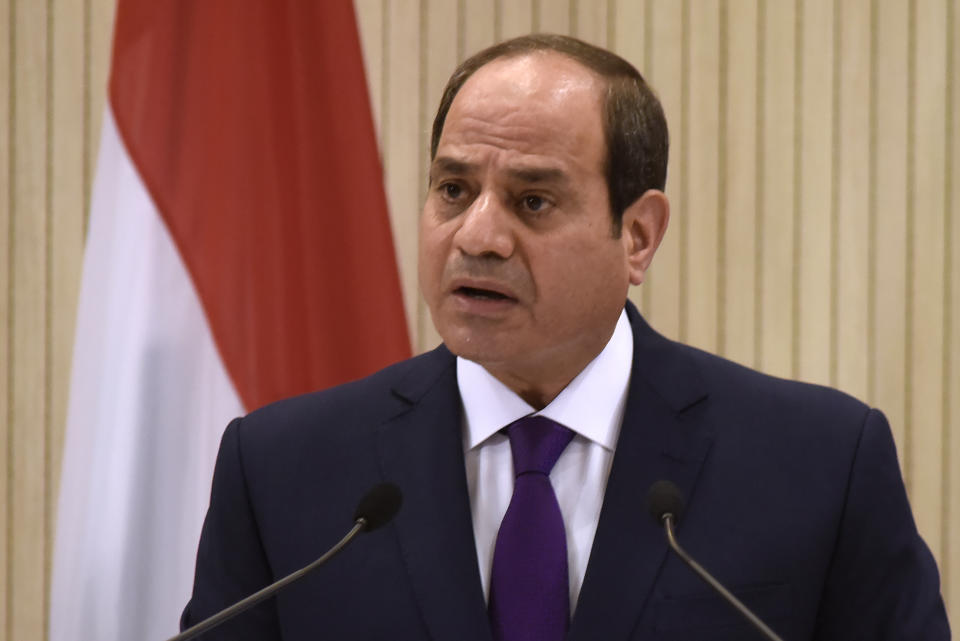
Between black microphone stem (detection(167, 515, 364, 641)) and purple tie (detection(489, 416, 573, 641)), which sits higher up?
black microphone stem (detection(167, 515, 364, 641))

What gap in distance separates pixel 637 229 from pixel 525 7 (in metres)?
1.27

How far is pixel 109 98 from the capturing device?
222 centimetres

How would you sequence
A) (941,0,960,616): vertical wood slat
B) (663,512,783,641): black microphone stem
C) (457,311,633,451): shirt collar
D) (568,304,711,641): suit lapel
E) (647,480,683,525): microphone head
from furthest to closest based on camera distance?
(941,0,960,616): vertical wood slat
(457,311,633,451): shirt collar
(568,304,711,641): suit lapel
(647,480,683,525): microphone head
(663,512,783,641): black microphone stem

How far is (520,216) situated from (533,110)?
0.13m

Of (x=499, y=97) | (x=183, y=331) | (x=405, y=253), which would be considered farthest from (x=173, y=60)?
(x=499, y=97)

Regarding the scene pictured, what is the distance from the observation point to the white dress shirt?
4.85 feet

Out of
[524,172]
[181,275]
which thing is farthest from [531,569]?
[181,275]

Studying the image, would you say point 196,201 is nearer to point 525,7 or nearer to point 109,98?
point 109,98

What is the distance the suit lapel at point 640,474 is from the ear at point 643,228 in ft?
0.36

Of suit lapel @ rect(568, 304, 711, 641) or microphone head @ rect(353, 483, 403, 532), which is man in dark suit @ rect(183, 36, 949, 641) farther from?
microphone head @ rect(353, 483, 403, 532)

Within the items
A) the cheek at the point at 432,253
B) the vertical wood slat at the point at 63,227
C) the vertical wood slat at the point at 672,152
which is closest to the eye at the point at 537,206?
the cheek at the point at 432,253

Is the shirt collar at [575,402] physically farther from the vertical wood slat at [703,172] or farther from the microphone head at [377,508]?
the vertical wood slat at [703,172]

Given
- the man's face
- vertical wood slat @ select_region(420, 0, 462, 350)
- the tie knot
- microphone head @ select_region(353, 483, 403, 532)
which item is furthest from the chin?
vertical wood slat @ select_region(420, 0, 462, 350)

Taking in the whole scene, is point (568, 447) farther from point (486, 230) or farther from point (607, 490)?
point (486, 230)
